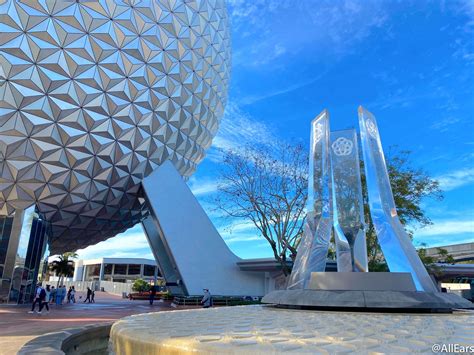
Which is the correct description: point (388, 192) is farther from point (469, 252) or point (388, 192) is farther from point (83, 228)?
point (469, 252)

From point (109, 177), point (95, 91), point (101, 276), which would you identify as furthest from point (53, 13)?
point (101, 276)

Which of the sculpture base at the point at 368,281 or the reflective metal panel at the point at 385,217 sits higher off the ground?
the reflective metal panel at the point at 385,217

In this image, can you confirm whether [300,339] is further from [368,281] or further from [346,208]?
[346,208]

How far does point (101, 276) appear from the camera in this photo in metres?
62.7

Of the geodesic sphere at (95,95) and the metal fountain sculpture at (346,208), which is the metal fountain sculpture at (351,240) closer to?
the metal fountain sculpture at (346,208)

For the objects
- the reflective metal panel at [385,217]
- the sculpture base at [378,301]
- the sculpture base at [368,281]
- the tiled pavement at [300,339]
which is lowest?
the tiled pavement at [300,339]

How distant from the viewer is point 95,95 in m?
16.9

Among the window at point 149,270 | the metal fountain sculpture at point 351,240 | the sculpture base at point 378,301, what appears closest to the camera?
the sculpture base at point 378,301

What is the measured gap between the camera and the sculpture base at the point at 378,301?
7.26m

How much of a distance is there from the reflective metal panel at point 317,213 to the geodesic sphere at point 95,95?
10.1 metres

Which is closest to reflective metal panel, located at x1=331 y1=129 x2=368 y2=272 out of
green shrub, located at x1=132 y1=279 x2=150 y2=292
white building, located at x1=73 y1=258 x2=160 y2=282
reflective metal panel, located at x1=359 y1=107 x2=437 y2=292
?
reflective metal panel, located at x1=359 y1=107 x2=437 y2=292

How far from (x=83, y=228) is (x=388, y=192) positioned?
19.7 meters

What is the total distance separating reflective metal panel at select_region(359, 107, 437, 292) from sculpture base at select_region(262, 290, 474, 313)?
800 millimetres

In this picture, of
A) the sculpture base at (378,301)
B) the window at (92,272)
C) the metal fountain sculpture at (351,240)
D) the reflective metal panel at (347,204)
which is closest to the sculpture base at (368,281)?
the metal fountain sculpture at (351,240)
